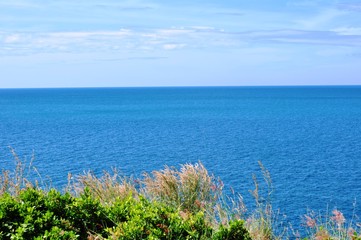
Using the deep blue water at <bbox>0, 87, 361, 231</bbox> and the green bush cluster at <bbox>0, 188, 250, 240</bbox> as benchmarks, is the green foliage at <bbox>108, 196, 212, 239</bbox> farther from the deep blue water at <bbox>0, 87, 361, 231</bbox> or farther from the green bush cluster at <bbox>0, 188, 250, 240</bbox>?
the deep blue water at <bbox>0, 87, 361, 231</bbox>

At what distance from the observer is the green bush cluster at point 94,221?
5277mm

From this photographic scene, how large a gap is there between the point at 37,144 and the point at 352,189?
28.0 metres

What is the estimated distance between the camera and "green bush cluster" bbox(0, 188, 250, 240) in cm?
528

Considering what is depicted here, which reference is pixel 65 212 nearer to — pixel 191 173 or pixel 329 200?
pixel 191 173

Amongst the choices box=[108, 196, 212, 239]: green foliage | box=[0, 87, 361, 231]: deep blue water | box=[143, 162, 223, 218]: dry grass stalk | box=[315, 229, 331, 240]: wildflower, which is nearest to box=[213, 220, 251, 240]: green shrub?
box=[108, 196, 212, 239]: green foliage

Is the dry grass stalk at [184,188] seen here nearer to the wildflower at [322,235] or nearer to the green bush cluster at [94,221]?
the green bush cluster at [94,221]

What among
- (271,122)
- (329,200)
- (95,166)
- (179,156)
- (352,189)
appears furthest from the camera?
(271,122)

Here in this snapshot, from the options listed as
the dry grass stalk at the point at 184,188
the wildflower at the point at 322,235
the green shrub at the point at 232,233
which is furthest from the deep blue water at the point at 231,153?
the green shrub at the point at 232,233

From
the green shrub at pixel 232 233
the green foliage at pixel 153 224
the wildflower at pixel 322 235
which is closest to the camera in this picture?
the green foliage at pixel 153 224

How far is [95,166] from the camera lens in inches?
1225

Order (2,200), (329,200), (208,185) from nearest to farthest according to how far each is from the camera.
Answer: (2,200), (208,185), (329,200)

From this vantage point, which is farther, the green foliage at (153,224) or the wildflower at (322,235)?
the wildflower at (322,235)

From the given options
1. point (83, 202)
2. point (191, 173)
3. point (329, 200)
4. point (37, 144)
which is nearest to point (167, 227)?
point (83, 202)

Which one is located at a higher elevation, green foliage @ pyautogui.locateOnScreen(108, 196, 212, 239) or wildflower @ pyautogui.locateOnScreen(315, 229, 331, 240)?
green foliage @ pyautogui.locateOnScreen(108, 196, 212, 239)
